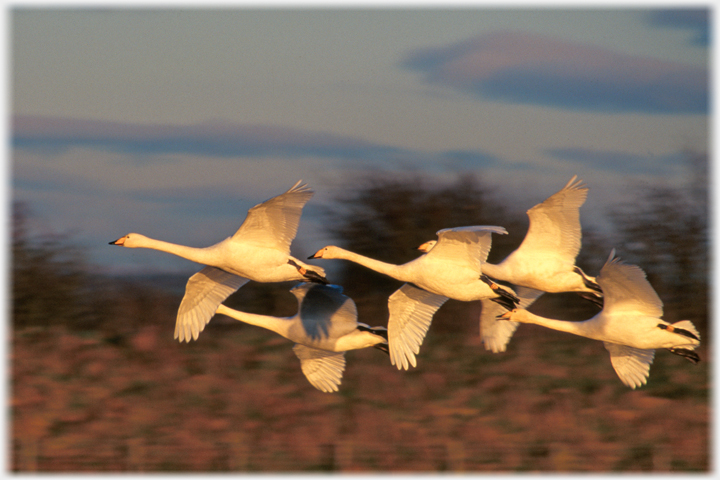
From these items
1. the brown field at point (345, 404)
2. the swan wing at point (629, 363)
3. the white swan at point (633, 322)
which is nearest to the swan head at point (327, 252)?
the white swan at point (633, 322)

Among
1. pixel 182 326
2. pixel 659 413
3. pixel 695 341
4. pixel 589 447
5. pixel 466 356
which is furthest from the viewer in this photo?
pixel 466 356

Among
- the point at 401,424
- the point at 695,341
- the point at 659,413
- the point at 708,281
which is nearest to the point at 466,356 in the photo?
the point at 401,424

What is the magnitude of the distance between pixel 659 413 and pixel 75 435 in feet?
49.0

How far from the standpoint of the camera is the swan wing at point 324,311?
14.8 m

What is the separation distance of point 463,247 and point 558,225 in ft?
6.09

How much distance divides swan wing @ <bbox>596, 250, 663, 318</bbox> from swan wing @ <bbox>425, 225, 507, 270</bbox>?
5.91 ft

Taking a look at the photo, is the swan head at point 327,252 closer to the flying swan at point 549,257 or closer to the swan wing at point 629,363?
the flying swan at point 549,257

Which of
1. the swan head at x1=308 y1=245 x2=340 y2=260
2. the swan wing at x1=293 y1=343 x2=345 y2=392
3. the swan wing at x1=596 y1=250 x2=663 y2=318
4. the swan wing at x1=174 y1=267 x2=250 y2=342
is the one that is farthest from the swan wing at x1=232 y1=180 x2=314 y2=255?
the swan wing at x1=596 y1=250 x2=663 y2=318

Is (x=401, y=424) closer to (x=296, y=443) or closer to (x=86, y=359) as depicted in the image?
(x=296, y=443)

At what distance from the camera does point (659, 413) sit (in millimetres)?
21938

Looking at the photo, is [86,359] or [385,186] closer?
[86,359]

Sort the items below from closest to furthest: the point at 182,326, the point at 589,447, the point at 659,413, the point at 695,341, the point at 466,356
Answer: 1. the point at 695,341
2. the point at 182,326
3. the point at 589,447
4. the point at 659,413
5. the point at 466,356

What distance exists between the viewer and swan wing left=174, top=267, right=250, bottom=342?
14.4 metres

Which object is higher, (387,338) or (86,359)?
(387,338)
